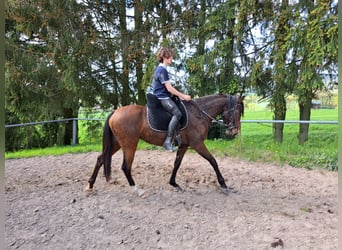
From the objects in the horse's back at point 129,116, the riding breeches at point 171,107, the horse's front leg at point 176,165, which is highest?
the riding breeches at point 171,107

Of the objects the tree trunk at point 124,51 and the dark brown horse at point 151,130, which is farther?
the tree trunk at point 124,51

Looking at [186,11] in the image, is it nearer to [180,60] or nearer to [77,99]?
[180,60]

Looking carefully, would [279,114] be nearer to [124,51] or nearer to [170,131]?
[124,51]

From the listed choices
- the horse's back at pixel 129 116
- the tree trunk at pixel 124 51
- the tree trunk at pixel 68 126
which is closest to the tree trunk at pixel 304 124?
the tree trunk at pixel 124 51

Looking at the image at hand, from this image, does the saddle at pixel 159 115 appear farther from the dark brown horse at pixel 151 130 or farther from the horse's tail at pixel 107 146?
the horse's tail at pixel 107 146

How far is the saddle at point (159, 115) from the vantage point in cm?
333

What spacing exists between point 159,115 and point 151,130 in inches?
7.9

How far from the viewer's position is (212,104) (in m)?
3.59

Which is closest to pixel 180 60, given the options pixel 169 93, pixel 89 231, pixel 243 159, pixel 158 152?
pixel 158 152

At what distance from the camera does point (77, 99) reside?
7383mm

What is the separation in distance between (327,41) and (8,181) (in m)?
5.26

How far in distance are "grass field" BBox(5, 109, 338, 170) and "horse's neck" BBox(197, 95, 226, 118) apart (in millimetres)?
1216

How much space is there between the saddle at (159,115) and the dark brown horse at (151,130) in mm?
57

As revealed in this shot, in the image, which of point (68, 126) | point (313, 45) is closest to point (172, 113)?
point (313, 45)
